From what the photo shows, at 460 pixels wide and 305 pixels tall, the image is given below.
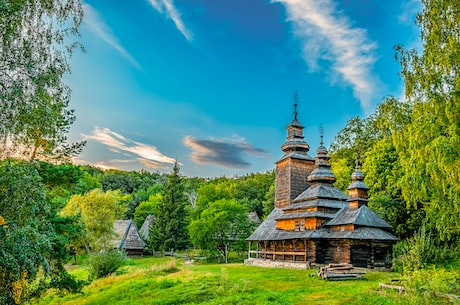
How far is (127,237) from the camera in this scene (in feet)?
152

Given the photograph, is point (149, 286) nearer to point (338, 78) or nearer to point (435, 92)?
point (435, 92)

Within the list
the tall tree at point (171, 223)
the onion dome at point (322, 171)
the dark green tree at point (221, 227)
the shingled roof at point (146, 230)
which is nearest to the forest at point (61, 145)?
the onion dome at point (322, 171)

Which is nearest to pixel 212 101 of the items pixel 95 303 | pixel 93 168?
pixel 95 303

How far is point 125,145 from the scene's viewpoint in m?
25.4

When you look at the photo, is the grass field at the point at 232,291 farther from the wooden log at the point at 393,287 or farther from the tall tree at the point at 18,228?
the tall tree at the point at 18,228

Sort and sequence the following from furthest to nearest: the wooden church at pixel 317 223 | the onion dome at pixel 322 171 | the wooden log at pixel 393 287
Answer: the onion dome at pixel 322 171, the wooden church at pixel 317 223, the wooden log at pixel 393 287

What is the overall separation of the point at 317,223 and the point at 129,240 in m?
27.4

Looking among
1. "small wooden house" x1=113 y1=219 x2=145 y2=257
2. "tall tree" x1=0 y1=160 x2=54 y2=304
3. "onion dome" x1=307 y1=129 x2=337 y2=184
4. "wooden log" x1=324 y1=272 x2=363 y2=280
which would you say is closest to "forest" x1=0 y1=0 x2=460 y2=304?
"tall tree" x1=0 y1=160 x2=54 y2=304

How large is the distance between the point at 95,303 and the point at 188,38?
14832 mm

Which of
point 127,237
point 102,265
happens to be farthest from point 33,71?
point 127,237

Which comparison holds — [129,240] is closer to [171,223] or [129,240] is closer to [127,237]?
[127,237]

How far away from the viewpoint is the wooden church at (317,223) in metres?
24.4

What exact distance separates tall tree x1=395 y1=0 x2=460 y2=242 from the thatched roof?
120 feet

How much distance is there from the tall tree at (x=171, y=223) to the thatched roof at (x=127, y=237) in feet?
5.91
